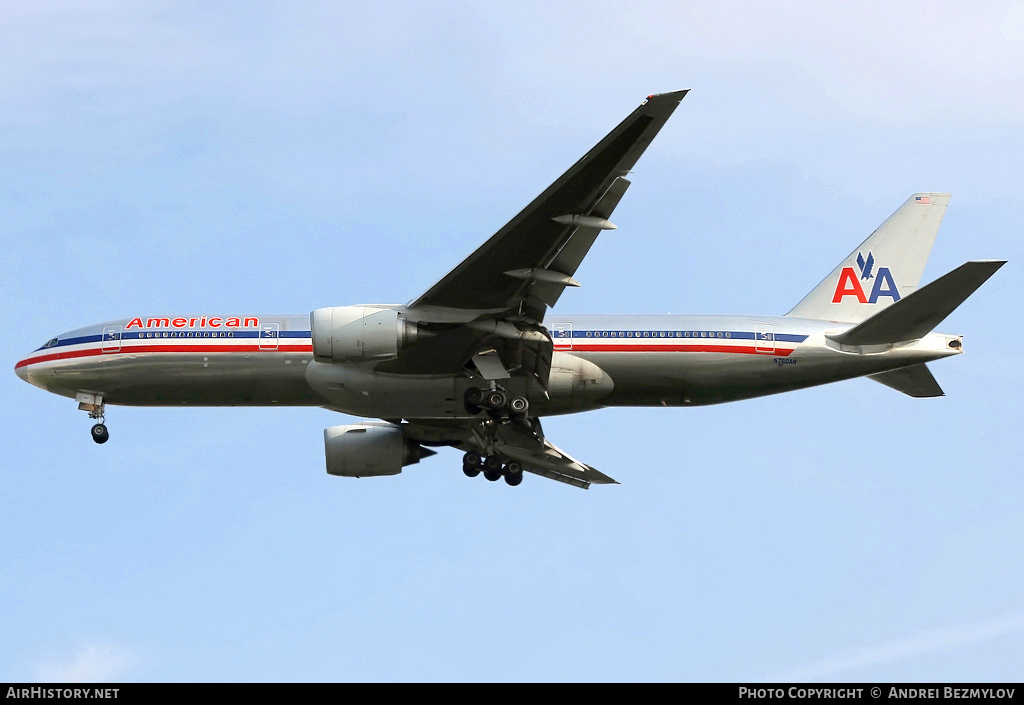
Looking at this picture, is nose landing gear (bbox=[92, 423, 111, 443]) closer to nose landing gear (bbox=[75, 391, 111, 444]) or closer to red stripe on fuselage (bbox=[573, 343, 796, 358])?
nose landing gear (bbox=[75, 391, 111, 444])

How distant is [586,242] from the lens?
33000 millimetres

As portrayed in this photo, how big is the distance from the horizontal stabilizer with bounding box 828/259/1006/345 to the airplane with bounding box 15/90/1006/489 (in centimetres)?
5

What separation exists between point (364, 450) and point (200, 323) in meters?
7.07

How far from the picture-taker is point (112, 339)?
38906 mm

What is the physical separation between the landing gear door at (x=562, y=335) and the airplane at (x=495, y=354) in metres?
0.06

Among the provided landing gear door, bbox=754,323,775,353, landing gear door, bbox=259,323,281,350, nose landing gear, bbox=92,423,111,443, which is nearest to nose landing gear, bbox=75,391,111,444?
nose landing gear, bbox=92,423,111,443

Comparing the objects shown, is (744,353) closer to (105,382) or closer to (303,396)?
(303,396)

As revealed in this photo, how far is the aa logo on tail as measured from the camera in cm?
4156

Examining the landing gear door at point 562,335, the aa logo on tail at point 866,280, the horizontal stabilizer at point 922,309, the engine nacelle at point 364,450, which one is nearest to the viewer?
the horizontal stabilizer at point 922,309

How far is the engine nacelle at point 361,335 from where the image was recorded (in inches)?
1366

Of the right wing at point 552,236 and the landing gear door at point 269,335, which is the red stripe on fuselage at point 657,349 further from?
the landing gear door at point 269,335

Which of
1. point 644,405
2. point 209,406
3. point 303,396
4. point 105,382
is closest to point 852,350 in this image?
point 644,405

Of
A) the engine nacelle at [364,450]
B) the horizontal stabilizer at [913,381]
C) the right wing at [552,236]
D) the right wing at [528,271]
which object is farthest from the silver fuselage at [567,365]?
the engine nacelle at [364,450]

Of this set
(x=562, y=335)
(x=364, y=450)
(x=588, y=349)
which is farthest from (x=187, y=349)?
(x=588, y=349)
